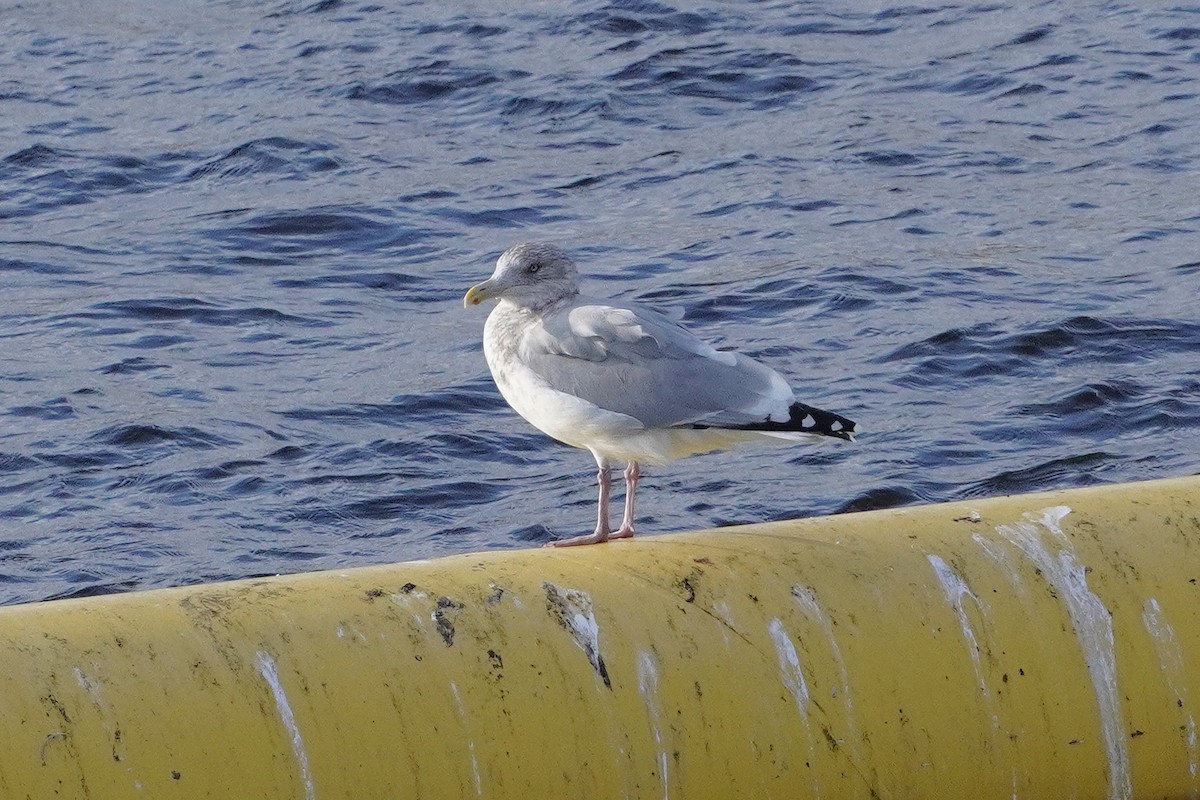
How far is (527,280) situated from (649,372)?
21.5 inches

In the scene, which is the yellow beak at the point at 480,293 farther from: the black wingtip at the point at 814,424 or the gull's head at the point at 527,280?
the black wingtip at the point at 814,424

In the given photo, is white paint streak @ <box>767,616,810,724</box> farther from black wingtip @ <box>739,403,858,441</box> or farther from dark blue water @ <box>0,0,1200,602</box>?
dark blue water @ <box>0,0,1200,602</box>

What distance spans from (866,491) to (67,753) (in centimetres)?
416

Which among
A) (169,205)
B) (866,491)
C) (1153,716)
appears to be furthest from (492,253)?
(1153,716)

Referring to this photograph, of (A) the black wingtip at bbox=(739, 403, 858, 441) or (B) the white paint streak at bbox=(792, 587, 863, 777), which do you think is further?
(A) the black wingtip at bbox=(739, 403, 858, 441)

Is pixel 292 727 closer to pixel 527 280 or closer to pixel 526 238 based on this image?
pixel 527 280

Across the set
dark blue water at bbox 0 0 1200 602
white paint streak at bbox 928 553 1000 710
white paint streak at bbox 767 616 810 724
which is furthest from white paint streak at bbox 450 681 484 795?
dark blue water at bbox 0 0 1200 602

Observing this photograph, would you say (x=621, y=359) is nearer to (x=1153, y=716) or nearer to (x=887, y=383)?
(x=1153, y=716)

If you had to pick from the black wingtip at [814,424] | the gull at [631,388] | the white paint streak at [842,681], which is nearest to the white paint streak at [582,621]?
the white paint streak at [842,681]

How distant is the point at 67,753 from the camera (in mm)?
3250

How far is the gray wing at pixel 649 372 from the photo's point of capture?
4406mm

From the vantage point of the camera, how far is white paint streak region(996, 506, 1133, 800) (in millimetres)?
3980

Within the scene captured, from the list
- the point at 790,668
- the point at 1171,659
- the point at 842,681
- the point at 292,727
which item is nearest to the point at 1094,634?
the point at 1171,659

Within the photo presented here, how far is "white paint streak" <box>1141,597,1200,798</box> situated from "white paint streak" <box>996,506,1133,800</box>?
3.8 inches
